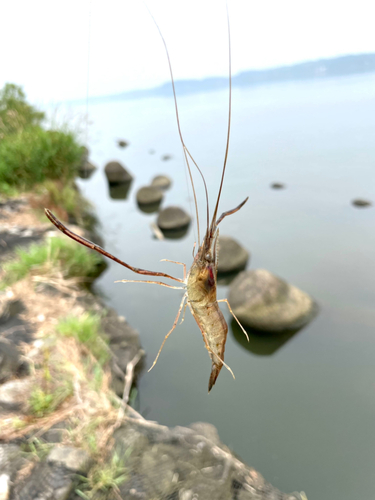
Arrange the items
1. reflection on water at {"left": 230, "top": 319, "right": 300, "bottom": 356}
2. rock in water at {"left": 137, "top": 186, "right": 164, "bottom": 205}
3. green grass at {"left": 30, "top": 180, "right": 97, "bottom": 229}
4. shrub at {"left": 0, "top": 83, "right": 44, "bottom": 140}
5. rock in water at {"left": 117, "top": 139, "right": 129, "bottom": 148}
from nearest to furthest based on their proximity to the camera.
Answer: reflection on water at {"left": 230, "top": 319, "right": 300, "bottom": 356}, green grass at {"left": 30, "top": 180, "right": 97, "bottom": 229}, shrub at {"left": 0, "top": 83, "right": 44, "bottom": 140}, rock in water at {"left": 137, "top": 186, "right": 164, "bottom": 205}, rock in water at {"left": 117, "top": 139, "right": 129, "bottom": 148}

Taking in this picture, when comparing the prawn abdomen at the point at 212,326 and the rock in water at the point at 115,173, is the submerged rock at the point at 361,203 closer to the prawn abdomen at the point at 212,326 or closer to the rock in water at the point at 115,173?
the rock in water at the point at 115,173

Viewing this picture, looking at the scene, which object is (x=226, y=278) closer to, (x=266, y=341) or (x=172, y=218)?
(x=266, y=341)

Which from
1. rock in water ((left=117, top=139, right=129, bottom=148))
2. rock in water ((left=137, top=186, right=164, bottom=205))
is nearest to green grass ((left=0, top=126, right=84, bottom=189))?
rock in water ((left=137, top=186, right=164, bottom=205))

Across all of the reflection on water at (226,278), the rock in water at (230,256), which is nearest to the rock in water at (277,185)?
the rock in water at (230,256)

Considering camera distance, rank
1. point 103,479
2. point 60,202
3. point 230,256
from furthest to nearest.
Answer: point 60,202
point 230,256
point 103,479

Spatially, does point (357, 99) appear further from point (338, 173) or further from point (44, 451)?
point (44, 451)

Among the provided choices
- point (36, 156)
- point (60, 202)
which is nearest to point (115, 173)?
point (60, 202)

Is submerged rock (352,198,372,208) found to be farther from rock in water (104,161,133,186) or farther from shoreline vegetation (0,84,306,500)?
rock in water (104,161,133,186)
